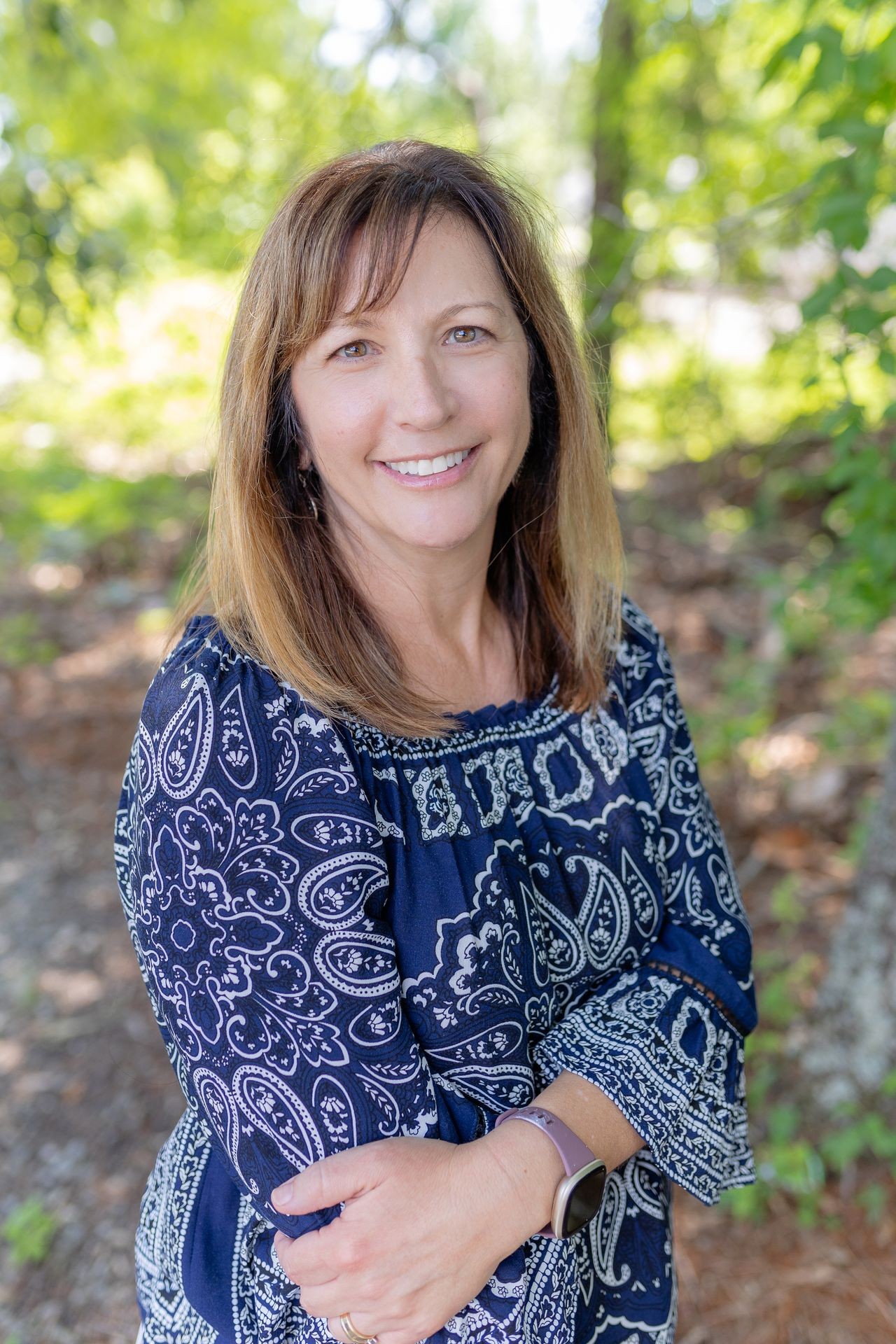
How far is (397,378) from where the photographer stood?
1.33 metres

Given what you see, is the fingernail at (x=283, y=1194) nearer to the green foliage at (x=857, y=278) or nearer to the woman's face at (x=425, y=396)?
the woman's face at (x=425, y=396)

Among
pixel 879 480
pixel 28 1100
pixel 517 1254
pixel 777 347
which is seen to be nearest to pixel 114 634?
pixel 28 1100

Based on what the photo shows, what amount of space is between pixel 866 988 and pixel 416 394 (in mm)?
2051

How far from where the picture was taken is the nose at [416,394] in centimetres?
133

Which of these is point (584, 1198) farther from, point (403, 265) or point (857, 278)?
point (857, 278)

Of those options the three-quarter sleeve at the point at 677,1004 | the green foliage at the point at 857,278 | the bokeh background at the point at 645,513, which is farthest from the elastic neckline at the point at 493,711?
the green foliage at the point at 857,278

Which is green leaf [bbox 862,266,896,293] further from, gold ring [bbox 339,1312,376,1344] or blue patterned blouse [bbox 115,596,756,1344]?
gold ring [bbox 339,1312,376,1344]

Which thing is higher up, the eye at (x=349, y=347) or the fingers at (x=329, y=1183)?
the eye at (x=349, y=347)

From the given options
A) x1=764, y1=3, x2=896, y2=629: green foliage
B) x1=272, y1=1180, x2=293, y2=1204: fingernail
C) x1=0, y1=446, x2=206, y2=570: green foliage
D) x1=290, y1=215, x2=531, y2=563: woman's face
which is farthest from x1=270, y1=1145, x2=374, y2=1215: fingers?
x1=0, y1=446, x2=206, y2=570: green foliage

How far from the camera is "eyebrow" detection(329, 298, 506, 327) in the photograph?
1318mm

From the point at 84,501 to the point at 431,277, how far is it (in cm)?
684

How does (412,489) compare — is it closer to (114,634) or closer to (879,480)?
(879,480)

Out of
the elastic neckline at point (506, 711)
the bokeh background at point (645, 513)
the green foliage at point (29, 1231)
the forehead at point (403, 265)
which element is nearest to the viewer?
the forehead at point (403, 265)

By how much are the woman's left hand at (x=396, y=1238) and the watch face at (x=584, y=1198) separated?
3.3 inches
